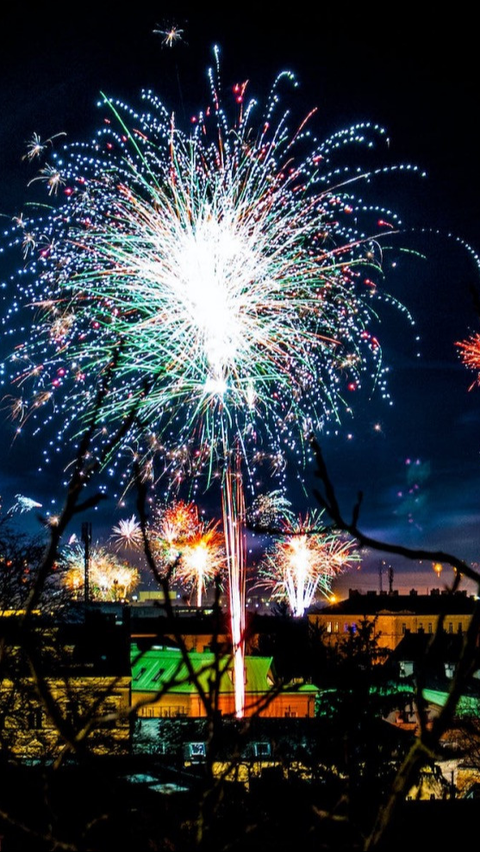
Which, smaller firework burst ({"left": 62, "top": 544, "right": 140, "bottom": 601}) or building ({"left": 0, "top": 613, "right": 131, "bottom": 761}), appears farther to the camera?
smaller firework burst ({"left": 62, "top": 544, "right": 140, "bottom": 601})

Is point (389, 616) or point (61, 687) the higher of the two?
point (389, 616)

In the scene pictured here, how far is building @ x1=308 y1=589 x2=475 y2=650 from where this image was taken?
59.8 meters

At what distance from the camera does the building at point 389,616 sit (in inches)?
2354

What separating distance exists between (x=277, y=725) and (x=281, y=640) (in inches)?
1040

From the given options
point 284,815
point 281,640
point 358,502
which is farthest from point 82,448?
point 281,640

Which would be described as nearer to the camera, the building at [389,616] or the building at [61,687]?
the building at [61,687]

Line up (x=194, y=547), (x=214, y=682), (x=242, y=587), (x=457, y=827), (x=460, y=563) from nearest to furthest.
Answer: (x=460, y=563)
(x=214, y=682)
(x=457, y=827)
(x=242, y=587)
(x=194, y=547)

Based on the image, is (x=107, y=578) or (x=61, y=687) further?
(x=107, y=578)

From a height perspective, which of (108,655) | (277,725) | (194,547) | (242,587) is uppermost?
(194,547)

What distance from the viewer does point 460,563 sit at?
7.35 feet

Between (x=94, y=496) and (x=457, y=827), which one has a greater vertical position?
(x=94, y=496)

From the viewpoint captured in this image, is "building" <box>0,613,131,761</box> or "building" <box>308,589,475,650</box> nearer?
"building" <box>0,613,131,761</box>

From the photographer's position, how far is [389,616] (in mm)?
61406

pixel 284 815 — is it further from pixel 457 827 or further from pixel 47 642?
pixel 47 642
